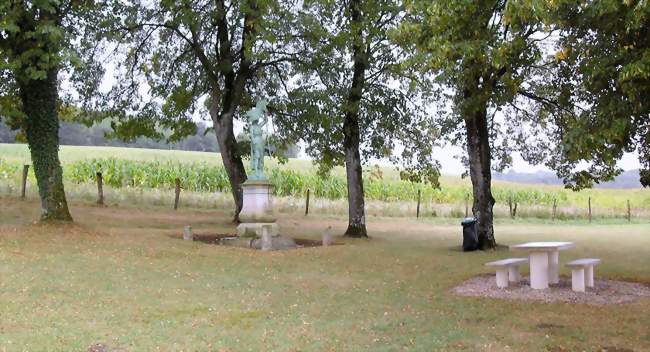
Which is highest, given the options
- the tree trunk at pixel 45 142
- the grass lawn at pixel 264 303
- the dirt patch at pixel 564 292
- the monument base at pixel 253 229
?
the tree trunk at pixel 45 142

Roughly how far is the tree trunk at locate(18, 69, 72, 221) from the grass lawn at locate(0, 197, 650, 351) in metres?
0.93

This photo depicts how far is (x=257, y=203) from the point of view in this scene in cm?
1833

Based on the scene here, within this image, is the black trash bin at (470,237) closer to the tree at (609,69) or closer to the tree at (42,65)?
the tree at (609,69)

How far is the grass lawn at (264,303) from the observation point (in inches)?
275

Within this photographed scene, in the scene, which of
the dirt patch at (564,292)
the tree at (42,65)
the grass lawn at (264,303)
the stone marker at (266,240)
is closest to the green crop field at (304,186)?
the stone marker at (266,240)

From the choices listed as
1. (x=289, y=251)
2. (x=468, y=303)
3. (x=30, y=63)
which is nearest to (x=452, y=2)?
(x=468, y=303)

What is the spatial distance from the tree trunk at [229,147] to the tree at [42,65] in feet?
19.5

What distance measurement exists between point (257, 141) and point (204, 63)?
5552 millimetres

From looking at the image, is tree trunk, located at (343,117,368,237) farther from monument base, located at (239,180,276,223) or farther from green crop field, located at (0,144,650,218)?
green crop field, located at (0,144,650,218)

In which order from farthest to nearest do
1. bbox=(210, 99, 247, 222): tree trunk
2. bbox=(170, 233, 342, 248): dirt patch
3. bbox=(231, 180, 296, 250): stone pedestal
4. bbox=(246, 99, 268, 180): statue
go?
bbox=(210, 99, 247, 222): tree trunk
bbox=(246, 99, 268, 180): statue
bbox=(170, 233, 342, 248): dirt patch
bbox=(231, 180, 296, 250): stone pedestal

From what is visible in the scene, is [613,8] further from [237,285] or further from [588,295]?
[237,285]

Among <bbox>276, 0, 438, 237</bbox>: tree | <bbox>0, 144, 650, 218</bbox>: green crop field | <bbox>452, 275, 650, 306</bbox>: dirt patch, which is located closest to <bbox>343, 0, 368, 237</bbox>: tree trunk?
<bbox>276, 0, 438, 237</bbox>: tree

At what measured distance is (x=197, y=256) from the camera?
14.0m

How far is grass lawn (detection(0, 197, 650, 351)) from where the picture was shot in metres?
6.98
